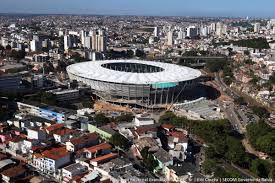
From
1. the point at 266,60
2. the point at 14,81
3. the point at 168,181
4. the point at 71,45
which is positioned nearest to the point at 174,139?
the point at 168,181

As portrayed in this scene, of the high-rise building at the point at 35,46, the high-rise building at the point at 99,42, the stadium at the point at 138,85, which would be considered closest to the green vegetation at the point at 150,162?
the stadium at the point at 138,85

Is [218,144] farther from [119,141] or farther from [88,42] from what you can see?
[88,42]

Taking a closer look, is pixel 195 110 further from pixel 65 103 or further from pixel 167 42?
pixel 167 42

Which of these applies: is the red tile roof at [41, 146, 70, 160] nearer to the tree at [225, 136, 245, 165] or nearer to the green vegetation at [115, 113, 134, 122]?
the green vegetation at [115, 113, 134, 122]

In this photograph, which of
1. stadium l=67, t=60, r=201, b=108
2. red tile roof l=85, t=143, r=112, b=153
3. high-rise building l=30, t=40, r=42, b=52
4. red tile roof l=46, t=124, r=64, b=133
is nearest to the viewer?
Answer: red tile roof l=85, t=143, r=112, b=153

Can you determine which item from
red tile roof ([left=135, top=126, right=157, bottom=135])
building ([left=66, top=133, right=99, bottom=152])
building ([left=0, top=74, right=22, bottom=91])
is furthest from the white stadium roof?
building ([left=66, top=133, right=99, bottom=152])

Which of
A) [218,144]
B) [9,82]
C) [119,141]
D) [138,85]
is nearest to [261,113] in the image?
[138,85]

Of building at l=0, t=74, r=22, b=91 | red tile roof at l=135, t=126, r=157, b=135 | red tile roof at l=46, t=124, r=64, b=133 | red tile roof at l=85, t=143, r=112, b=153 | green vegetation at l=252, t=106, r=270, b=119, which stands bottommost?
green vegetation at l=252, t=106, r=270, b=119
